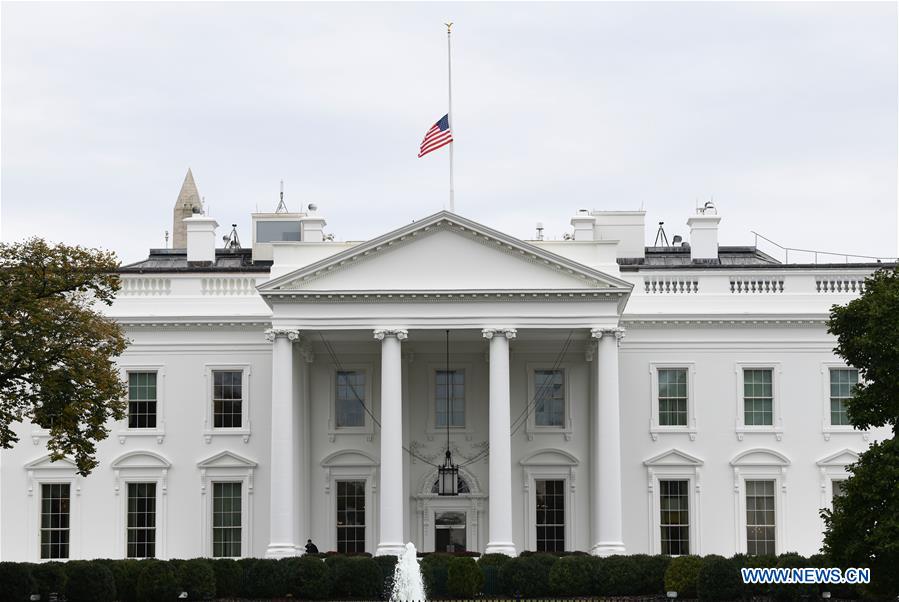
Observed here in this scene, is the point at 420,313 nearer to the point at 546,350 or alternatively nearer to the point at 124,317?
the point at 546,350

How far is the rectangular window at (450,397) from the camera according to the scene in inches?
2083

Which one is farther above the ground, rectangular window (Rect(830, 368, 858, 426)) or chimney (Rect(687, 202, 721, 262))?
chimney (Rect(687, 202, 721, 262))

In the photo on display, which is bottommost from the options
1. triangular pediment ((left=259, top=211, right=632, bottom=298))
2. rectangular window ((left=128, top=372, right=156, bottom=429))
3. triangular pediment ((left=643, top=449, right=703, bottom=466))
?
triangular pediment ((left=643, top=449, right=703, bottom=466))

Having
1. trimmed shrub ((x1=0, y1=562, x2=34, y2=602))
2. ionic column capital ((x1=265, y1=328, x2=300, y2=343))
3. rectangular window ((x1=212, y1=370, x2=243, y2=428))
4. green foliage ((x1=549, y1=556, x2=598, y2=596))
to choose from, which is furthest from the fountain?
trimmed shrub ((x1=0, y1=562, x2=34, y2=602))

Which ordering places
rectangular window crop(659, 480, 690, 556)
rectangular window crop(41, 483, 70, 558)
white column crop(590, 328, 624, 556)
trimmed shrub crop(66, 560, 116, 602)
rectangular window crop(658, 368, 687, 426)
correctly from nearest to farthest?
trimmed shrub crop(66, 560, 116, 602)
white column crop(590, 328, 624, 556)
rectangular window crop(41, 483, 70, 558)
rectangular window crop(659, 480, 690, 556)
rectangular window crop(658, 368, 687, 426)

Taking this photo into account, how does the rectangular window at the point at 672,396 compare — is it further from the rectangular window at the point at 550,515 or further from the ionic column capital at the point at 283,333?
the ionic column capital at the point at 283,333

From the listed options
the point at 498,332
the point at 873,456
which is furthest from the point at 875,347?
the point at 498,332

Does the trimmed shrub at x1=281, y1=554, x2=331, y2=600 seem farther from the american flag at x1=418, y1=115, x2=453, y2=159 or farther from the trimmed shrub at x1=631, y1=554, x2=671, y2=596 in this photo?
the american flag at x1=418, y1=115, x2=453, y2=159

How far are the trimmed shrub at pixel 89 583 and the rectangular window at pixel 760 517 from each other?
21.0 metres

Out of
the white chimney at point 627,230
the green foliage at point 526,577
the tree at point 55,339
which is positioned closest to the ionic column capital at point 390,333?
the green foliage at point 526,577

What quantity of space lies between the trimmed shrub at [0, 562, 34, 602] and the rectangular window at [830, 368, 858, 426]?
26.3 meters

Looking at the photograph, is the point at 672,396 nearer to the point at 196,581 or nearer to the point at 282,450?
the point at 282,450

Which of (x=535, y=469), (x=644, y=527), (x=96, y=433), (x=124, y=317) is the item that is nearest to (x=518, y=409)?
(x=535, y=469)

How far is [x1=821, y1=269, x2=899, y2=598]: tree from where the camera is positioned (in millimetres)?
34781
